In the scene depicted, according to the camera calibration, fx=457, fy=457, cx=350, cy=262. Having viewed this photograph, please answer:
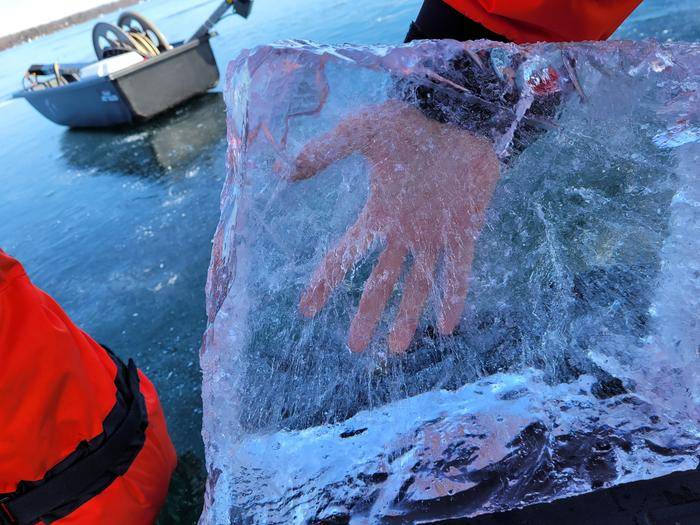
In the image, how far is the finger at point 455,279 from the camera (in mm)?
1401

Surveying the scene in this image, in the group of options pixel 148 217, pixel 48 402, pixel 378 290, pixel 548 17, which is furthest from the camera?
pixel 148 217

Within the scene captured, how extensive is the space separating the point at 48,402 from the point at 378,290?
0.92m

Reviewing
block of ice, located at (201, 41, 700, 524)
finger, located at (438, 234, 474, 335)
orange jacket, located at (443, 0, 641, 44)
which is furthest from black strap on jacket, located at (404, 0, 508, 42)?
finger, located at (438, 234, 474, 335)

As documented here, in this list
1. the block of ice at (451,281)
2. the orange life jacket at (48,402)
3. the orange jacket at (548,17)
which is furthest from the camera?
the orange jacket at (548,17)

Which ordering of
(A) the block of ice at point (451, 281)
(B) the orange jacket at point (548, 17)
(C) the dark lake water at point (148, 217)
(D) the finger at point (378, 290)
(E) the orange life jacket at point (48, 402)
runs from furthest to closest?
(C) the dark lake water at point (148, 217) → (D) the finger at point (378, 290) → (B) the orange jacket at point (548, 17) → (A) the block of ice at point (451, 281) → (E) the orange life jacket at point (48, 402)

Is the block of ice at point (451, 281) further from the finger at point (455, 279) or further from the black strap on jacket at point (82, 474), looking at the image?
the black strap on jacket at point (82, 474)

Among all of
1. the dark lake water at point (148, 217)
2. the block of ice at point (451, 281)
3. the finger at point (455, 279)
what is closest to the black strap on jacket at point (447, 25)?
the block of ice at point (451, 281)

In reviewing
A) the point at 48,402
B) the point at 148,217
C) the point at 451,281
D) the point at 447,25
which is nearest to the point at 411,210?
the point at 451,281

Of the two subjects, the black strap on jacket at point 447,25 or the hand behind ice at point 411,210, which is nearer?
the hand behind ice at point 411,210

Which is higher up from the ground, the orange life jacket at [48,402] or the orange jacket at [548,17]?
the orange jacket at [548,17]

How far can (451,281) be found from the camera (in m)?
1.41

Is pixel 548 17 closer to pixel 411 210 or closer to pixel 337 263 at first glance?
pixel 411 210

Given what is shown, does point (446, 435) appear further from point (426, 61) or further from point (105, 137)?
point (105, 137)

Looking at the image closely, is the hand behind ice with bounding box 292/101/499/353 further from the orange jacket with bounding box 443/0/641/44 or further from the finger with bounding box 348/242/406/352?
the orange jacket with bounding box 443/0/641/44
